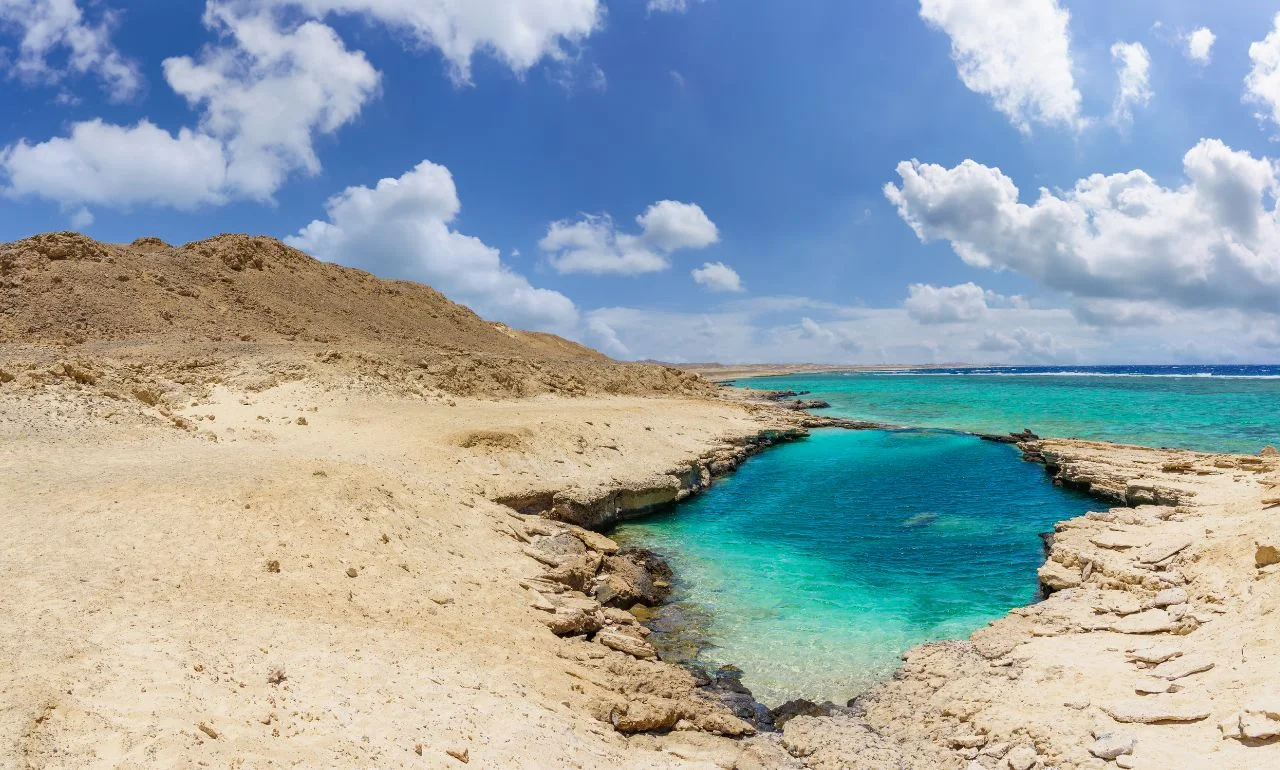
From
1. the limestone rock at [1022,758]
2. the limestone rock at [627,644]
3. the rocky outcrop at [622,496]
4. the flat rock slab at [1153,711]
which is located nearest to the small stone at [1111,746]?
the flat rock slab at [1153,711]

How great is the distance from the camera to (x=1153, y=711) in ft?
23.2

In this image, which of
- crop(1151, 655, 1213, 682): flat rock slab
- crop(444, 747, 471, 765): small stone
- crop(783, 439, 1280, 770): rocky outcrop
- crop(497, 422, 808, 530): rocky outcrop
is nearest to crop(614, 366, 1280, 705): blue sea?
crop(497, 422, 808, 530): rocky outcrop

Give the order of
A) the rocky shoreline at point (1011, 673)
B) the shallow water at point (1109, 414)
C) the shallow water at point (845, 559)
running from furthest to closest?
the shallow water at point (1109, 414), the shallow water at point (845, 559), the rocky shoreline at point (1011, 673)

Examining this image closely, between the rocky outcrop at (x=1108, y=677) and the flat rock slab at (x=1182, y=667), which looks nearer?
the rocky outcrop at (x=1108, y=677)

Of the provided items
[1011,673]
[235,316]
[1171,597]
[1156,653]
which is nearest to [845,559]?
[1171,597]

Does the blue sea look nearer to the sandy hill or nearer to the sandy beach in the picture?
the sandy beach

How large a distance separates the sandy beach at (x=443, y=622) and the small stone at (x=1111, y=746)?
0.03 m

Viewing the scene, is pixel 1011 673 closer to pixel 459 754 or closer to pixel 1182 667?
pixel 1182 667

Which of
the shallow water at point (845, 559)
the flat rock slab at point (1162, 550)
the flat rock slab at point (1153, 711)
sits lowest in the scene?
the shallow water at point (845, 559)

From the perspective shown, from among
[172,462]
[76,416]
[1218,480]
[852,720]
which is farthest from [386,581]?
[1218,480]

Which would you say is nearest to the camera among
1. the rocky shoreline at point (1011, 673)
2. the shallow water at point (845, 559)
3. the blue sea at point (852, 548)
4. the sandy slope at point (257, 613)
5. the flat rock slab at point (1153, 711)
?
the sandy slope at point (257, 613)

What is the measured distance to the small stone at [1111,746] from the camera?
21.5 ft

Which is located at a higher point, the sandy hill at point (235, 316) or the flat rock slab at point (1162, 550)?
the sandy hill at point (235, 316)

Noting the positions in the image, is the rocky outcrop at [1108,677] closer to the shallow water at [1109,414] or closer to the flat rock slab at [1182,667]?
the flat rock slab at [1182,667]
